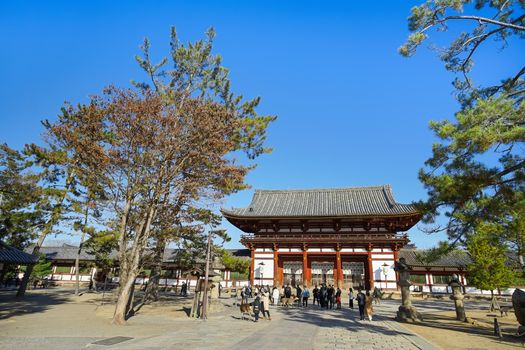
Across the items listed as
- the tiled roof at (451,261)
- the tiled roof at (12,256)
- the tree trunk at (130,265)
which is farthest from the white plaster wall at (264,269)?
the tiled roof at (12,256)

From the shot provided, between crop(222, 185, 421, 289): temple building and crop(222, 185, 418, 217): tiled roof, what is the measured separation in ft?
0.31

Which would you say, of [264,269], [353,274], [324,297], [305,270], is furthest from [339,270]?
[324,297]

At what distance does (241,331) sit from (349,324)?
508 centimetres

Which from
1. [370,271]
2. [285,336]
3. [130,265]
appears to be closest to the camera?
[285,336]

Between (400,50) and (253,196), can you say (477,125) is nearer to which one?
(400,50)

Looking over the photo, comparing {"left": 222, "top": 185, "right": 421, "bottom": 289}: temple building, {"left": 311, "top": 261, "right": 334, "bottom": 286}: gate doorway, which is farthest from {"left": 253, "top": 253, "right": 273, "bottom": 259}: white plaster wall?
{"left": 311, "top": 261, "right": 334, "bottom": 286}: gate doorway

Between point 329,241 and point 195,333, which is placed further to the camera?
point 329,241

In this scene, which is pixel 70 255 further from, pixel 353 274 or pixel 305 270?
pixel 353 274

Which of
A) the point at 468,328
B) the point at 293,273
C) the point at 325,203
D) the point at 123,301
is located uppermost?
the point at 325,203

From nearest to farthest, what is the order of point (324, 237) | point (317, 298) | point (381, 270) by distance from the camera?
point (317, 298) → point (381, 270) → point (324, 237)

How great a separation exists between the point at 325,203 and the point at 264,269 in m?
9.83

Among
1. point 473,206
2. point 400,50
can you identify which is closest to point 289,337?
point 473,206

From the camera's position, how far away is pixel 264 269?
2981 cm

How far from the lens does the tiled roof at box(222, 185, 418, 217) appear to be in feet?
97.6
